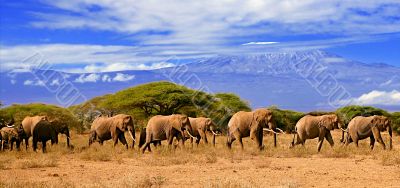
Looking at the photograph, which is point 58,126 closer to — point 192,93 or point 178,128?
point 178,128

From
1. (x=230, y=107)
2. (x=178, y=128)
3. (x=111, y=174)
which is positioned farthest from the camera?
(x=230, y=107)

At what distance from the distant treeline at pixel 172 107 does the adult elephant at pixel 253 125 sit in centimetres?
2249

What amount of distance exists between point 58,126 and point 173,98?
21250 mm

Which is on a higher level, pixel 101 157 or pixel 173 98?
pixel 173 98

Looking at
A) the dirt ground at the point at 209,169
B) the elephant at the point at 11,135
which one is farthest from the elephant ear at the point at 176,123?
the elephant at the point at 11,135

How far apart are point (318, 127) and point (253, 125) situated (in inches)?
124

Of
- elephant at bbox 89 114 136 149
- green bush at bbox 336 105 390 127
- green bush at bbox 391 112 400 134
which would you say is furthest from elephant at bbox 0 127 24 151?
green bush at bbox 391 112 400 134

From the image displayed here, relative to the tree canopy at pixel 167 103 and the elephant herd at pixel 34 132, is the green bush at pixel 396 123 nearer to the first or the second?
the tree canopy at pixel 167 103

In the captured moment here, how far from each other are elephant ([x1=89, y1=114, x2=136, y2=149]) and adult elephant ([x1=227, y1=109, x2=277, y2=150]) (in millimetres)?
4272

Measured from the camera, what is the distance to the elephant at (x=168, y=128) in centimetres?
2322

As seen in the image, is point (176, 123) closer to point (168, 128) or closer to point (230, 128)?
point (168, 128)

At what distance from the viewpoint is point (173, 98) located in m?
47.5

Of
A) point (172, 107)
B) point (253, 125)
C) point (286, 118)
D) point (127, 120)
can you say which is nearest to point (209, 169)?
point (253, 125)

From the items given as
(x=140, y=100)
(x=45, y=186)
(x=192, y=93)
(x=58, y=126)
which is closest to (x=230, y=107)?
(x=192, y=93)
